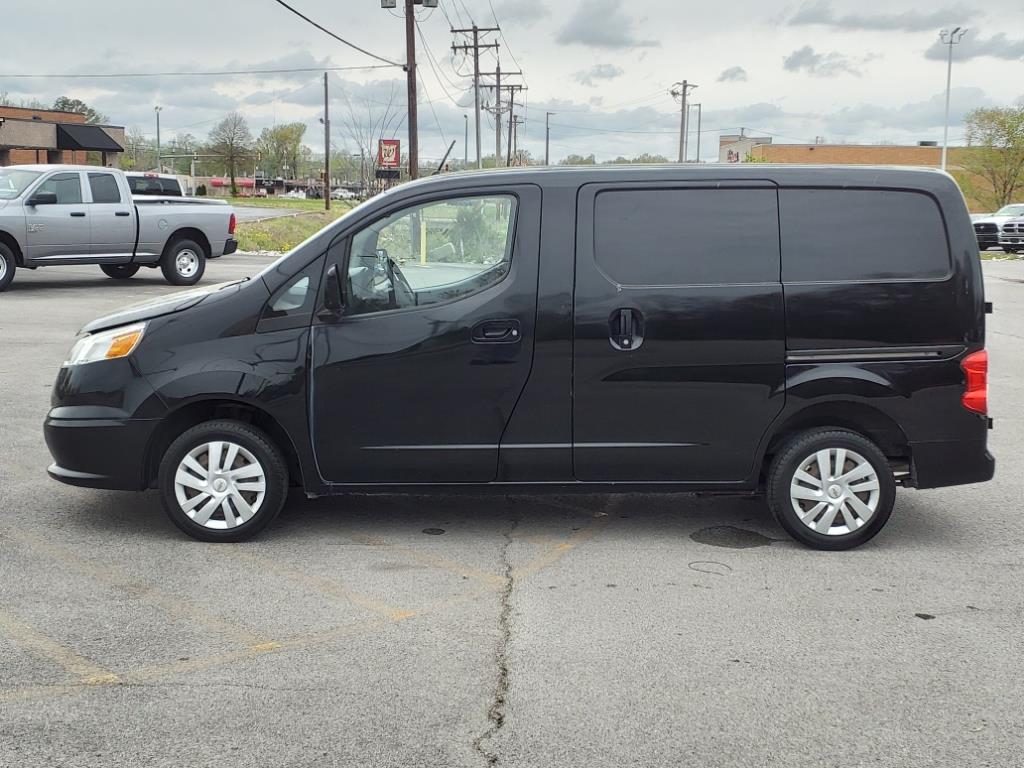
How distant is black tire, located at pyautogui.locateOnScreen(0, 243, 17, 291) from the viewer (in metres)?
17.3

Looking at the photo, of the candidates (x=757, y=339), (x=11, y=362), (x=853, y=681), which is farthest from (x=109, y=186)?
(x=853, y=681)

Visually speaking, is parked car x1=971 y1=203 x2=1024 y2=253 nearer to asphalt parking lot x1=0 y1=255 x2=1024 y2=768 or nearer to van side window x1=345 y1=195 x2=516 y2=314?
asphalt parking lot x1=0 y1=255 x2=1024 y2=768

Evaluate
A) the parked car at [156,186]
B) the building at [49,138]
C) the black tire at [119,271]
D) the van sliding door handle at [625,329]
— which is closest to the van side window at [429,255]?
the van sliding door handle at [625,329]

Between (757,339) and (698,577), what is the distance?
1.21m

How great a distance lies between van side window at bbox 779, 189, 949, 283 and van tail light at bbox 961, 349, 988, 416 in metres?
0.45

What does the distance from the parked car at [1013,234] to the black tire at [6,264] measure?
99.7 feet

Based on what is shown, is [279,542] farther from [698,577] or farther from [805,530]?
[805,530]

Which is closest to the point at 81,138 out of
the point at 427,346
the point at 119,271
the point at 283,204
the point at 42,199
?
the point at 283,204

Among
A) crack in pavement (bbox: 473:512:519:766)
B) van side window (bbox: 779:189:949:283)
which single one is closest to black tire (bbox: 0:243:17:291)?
crack in pavement (bbox: 473:512:519:766)

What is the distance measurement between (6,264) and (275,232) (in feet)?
68.3

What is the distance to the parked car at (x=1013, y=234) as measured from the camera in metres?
35.8

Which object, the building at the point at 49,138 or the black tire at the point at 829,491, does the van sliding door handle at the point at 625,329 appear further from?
the building at the point at 49,138

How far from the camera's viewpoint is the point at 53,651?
4.17 m

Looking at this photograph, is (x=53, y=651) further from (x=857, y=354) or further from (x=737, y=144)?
(x=737, y=144)
